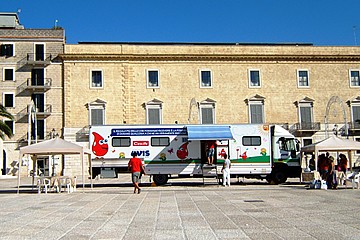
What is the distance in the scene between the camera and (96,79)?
145ft

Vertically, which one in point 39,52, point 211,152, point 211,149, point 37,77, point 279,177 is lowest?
point 279,177

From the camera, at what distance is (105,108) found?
4394cm

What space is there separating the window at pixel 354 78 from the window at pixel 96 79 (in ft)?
78.1

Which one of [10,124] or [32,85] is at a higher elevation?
[32,85]

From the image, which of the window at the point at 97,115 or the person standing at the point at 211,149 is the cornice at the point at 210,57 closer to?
the window at the point at 97,115

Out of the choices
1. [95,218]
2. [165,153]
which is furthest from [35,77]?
[95,218]

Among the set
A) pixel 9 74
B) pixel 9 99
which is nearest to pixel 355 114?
pixel 9 99

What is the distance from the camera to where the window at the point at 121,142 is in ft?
77.6

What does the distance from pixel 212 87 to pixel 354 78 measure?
1399cm

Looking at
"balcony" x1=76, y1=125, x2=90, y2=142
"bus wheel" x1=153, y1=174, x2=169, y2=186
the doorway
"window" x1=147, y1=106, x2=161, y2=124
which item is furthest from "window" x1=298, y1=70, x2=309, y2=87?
"bus wheel" x1=153, y1=174, x2=169, y2=186

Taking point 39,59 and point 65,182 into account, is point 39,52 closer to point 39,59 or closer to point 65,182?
point 39,59

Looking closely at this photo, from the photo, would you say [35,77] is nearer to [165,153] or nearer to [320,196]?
[165,153]

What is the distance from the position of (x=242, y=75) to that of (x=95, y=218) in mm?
36167

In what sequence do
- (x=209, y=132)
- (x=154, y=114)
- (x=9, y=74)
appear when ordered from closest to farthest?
(x=209, y=132) → (x=154, y=114) → (x=9, y=74)
